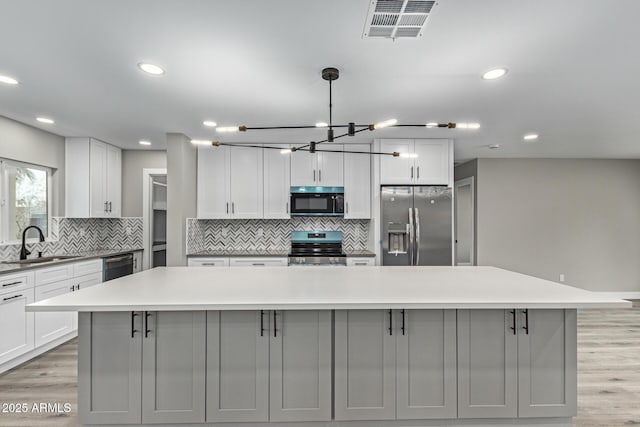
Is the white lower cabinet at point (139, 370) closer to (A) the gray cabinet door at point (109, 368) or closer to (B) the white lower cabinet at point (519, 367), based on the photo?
(A) the gray cabinet door at point (109, 368)

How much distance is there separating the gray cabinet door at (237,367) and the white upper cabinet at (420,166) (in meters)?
2.80

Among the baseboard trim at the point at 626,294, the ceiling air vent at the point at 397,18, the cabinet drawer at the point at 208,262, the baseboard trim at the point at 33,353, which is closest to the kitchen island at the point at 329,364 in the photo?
the ceiling air vent at the point at 397,18

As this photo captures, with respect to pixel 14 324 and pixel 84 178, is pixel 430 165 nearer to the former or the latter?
pixel 84 178

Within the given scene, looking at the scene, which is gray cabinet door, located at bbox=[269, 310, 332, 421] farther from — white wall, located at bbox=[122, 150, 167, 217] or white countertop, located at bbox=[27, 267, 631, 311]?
white wall, located at bbox=[122, 150, 167, 217]

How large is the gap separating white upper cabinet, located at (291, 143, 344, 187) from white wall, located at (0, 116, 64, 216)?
2.95 meters

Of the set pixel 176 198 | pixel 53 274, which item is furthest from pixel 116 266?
pixel 176 198

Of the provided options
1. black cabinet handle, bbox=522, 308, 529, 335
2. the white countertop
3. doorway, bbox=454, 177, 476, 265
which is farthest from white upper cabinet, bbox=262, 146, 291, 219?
doorway, bbox=454, 177, 476, 265

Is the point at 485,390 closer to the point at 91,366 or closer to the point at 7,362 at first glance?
the point at 91,366

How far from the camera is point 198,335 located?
6.39 feet

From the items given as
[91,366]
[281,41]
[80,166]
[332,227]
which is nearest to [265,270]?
[91,366]

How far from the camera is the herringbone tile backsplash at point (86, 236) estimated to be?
12.8 feet

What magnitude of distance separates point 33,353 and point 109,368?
2016 millimetres

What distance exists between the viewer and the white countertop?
1729 mm

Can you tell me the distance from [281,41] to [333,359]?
195 cm
